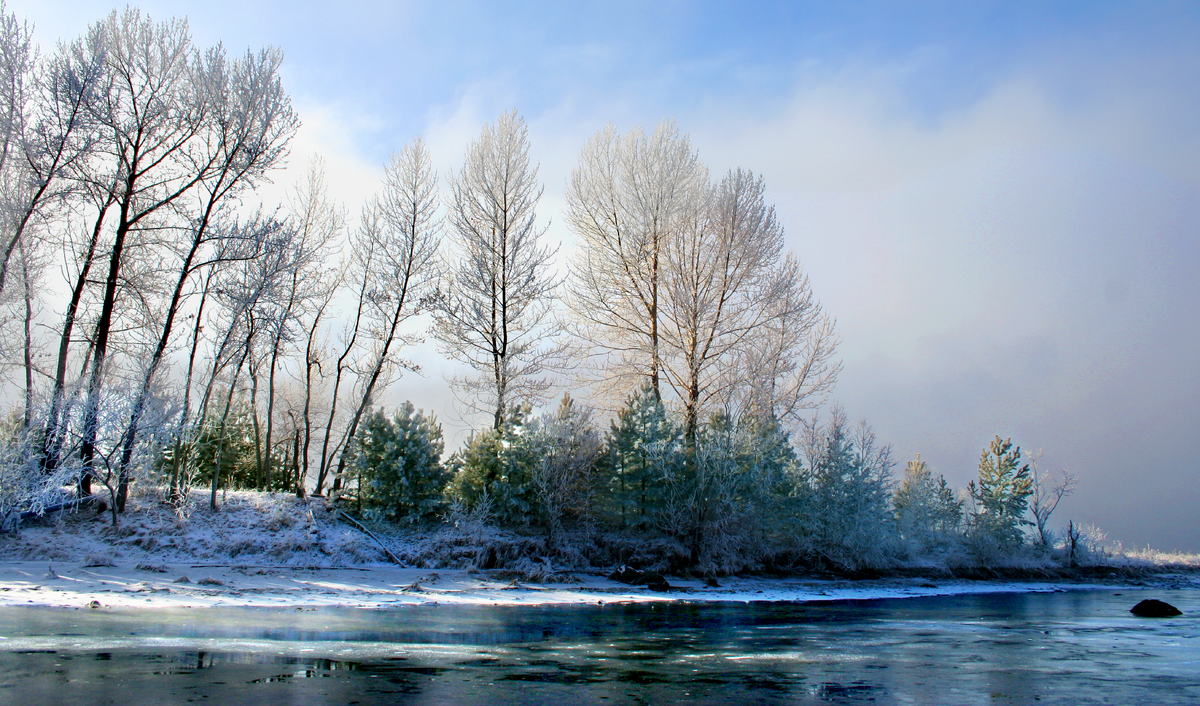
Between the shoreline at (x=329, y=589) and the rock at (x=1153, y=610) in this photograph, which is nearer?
the shoreline at (x=329, y=589)

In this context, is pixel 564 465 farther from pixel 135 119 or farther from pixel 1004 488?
pixel 1004 488

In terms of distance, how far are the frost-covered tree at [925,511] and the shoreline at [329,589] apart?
10.8 m

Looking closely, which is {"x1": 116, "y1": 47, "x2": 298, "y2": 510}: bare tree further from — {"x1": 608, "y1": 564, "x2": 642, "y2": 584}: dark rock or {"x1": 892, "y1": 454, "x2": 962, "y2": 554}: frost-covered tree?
{"x1": 892, "y1": 454, "x2": 962, "y2": 554}: frost-covered tree

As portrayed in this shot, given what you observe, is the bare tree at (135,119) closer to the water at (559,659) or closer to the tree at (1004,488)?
the water at (559,659)

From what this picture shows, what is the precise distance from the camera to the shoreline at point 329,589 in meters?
14.2

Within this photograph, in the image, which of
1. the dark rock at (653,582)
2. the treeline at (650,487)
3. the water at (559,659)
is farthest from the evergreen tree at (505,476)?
the water at (559,659)

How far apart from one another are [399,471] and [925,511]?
32.2 m

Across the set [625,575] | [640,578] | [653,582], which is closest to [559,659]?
[653,582]

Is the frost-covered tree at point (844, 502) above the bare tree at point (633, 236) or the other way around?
the other way around

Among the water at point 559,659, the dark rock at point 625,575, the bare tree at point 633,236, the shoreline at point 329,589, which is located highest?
the bare tree at point 633,236

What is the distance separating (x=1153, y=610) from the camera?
61.5 feet

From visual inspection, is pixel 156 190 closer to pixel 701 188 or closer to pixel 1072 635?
pixel 701 188

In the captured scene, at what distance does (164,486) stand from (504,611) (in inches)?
559

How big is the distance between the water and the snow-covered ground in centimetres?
260
